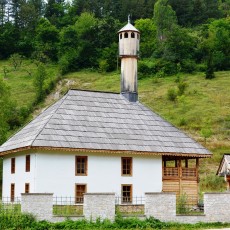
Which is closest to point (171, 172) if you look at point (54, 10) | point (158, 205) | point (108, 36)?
point (158, 205)

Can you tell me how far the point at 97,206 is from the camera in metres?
21.4

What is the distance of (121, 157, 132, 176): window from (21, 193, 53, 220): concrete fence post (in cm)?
956

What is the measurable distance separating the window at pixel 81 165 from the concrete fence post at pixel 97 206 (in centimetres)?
734

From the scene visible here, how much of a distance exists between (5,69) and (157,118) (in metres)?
51.2

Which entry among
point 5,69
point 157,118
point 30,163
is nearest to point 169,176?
point 157,118

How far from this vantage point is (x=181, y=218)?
22578 mm

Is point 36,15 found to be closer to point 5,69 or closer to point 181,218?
point 5,69

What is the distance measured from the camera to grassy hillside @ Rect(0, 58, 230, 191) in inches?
1925

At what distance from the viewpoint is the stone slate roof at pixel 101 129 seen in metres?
28.6

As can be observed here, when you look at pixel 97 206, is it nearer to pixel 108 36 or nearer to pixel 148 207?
pixel 148 207

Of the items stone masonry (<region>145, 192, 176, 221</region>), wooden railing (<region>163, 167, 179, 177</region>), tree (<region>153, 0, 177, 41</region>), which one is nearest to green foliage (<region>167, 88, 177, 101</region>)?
tree (<region>153, 0, 177, 41</region>)

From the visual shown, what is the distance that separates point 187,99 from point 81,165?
33.8m

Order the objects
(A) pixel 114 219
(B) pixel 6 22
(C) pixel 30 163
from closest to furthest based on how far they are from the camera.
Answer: (A) pixel 114 219 < (C) pixel 30 163 < (B) pixel 6 22

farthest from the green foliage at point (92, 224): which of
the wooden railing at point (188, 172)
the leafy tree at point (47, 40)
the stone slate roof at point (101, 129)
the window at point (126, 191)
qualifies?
the leafy tree at point (47, 40)
